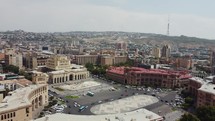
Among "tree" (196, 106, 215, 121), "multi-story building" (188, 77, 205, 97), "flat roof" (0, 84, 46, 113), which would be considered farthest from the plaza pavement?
"tree" (196, 106, 215, 121)

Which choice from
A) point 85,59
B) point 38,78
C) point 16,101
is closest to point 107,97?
point 38,78

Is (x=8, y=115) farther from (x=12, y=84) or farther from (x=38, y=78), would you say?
(x=38, y=78)

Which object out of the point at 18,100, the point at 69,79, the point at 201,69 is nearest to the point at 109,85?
the point at 69,79

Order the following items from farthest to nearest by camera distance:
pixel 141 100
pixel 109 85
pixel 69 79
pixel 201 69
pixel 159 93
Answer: pixel 201 69, pixel 69 79, pixel 109 85, pixel 159 93, pixel 141 100

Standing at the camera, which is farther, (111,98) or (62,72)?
(62,72)

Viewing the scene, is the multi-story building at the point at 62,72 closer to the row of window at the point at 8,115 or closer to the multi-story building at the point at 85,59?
the multi-story building at the point at 85,59

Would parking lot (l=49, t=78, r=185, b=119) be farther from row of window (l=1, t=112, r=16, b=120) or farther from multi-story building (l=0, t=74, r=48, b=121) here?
row of window (l=1, t=112, r=16, b=120)

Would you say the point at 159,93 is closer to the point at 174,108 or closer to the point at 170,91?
the point at 170,91

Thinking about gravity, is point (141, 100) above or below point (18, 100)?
below
